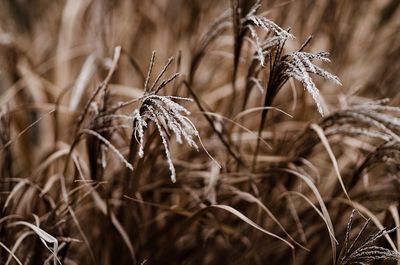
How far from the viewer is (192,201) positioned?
1188mm

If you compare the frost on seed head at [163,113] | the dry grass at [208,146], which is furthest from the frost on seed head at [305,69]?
the frost on seed head at [163,113]

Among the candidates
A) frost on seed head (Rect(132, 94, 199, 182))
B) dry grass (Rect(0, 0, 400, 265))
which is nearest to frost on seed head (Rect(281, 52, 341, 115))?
dry grass (Rect(0, 0, 400, 265))

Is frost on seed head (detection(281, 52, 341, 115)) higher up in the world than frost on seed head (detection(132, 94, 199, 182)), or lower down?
higher up

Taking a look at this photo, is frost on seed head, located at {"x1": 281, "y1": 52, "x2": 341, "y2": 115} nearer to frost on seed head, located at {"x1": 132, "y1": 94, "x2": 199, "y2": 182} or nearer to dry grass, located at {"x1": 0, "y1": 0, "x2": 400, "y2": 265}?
dry grass, located at {"x1": 0, "y1": 0, "x2": 400, "y2": 265}

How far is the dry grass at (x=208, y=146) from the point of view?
2.95ft

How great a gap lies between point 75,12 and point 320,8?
0.72 m

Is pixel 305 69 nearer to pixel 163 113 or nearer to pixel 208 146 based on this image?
pixel 163 113

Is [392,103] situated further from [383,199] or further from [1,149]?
[1,149]

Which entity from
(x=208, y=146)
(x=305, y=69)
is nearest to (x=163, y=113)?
(x=305, y=69)

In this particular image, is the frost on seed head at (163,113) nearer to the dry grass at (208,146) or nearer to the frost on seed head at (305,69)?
the dry grass at (208,146)

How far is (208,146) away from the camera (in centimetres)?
127

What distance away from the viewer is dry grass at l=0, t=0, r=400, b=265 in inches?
35.4

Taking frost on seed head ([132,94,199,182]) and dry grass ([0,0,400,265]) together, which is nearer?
frost on seed head ([132,94,199,182])

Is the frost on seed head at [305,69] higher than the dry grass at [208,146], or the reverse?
the frost on seed head at [305,69]
